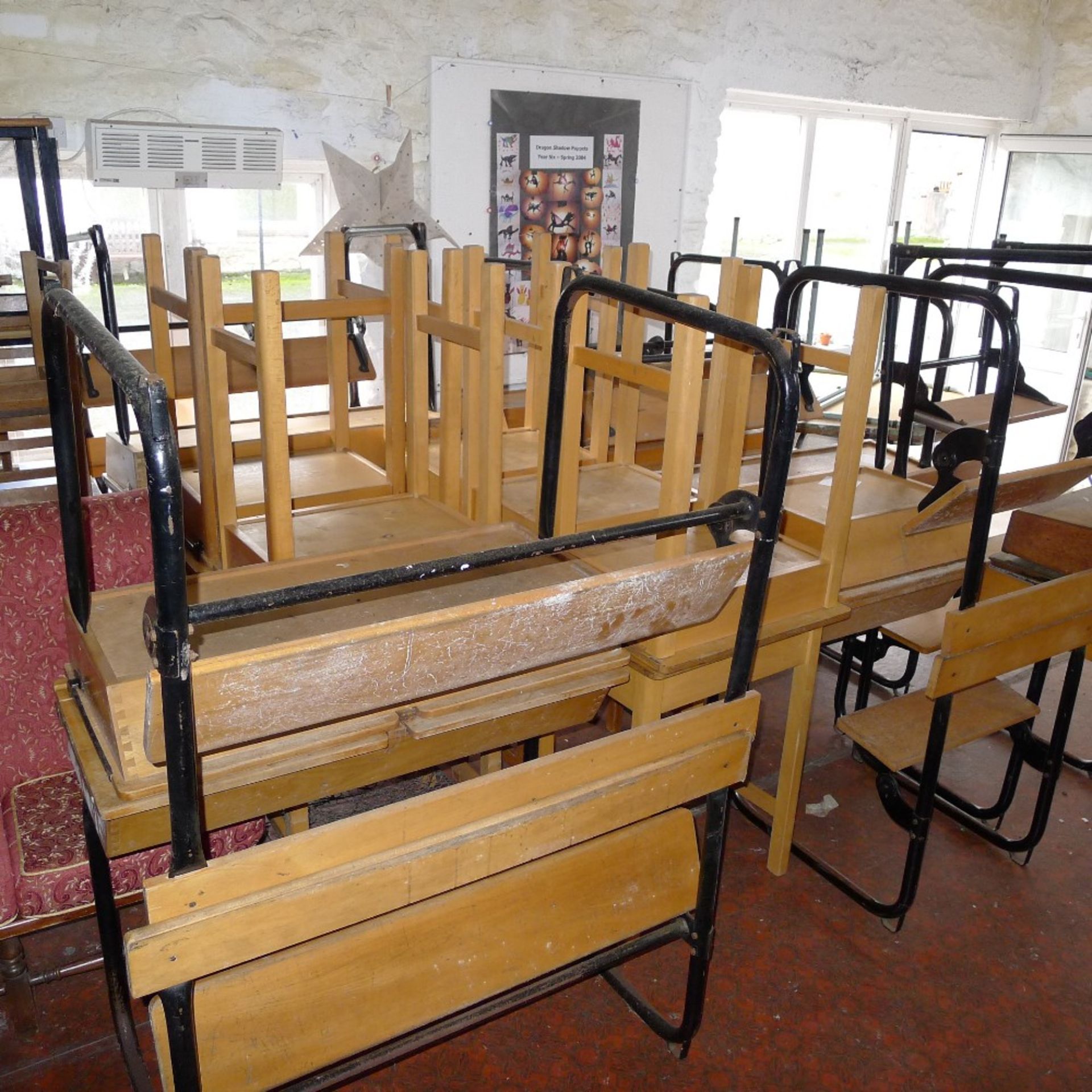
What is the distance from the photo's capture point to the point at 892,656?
3797 mm

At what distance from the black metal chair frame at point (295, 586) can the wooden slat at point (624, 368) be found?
0.34ft

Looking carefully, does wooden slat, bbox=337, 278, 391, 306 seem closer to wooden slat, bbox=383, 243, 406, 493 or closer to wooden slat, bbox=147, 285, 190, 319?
wooden slat, bbox=383, 243, 406, 493

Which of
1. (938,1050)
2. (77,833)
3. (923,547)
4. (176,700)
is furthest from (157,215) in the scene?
(938,1050)

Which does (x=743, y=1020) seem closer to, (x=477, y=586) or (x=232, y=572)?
(x=477, y=586)

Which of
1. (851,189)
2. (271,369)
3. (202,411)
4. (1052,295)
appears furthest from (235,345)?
(1052,295)

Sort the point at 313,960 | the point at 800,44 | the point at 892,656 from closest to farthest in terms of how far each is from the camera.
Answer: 1. the point at 313,960
2. the point at 892,656
3. the point at 800,44

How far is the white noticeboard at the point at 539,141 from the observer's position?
14.3ft

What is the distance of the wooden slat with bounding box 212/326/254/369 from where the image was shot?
2.10 meters

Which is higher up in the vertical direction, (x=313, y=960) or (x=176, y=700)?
(x=176, y=700)

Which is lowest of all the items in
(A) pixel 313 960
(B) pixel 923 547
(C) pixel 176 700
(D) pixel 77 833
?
(D) pixel 77 833

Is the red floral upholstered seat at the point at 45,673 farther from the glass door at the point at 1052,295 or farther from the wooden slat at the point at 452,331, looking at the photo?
the glass door at the point at 1052,295

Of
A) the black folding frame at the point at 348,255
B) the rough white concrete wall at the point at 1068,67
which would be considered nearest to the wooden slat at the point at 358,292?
the black folding frame at the point at 348,255

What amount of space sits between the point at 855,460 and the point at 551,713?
0.87m

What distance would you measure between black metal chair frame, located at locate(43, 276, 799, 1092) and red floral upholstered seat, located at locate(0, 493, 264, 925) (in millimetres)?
188
